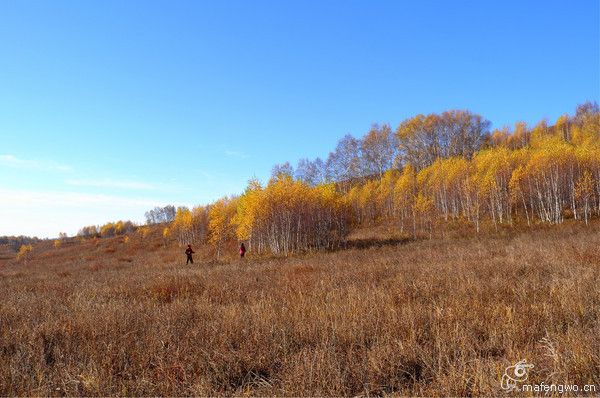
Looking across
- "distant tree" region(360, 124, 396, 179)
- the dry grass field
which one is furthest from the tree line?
the dry grass field

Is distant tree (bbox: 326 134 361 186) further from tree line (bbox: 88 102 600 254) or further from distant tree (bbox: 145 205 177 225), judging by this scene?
distant tree (bbox: 145 205 177 225)

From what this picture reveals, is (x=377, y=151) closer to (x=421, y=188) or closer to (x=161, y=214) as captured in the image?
(x=421, y=188)

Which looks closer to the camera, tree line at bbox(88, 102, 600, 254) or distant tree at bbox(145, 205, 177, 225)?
tree line at bbox(88, 102, 600, 254)

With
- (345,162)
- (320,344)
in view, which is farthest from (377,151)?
(320,344)

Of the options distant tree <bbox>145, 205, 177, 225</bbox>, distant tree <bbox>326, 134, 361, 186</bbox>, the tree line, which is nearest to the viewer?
the tree line

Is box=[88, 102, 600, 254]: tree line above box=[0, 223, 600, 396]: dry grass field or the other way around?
Answer: above

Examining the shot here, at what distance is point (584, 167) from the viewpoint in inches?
1711

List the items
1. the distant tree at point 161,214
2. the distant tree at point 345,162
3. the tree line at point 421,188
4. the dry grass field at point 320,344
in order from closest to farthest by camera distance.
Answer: the dry grass field at point 320,344, the tree line at point 421,188, the distant tree at point 345,162, the distant tree at point 161,214

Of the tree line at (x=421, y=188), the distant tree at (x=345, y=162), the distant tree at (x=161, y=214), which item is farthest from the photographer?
the distant tree at (x=161, y=214)

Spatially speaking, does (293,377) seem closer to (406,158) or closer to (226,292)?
(226,292)

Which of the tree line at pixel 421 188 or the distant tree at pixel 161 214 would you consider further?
the distant tree at pixel 161 214

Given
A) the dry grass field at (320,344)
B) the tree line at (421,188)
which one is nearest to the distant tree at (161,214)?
the tree line at (421,188)

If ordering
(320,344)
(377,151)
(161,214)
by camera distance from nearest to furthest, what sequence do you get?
(320,344) < (377,151) < (161,214)

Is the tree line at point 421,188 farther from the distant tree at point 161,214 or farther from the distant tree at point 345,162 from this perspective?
the distant tree at point 161,214
